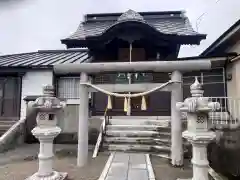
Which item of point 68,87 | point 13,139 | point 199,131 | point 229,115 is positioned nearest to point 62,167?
point 199,131

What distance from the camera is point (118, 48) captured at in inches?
510

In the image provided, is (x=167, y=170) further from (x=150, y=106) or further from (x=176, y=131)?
(x=150, y=106)

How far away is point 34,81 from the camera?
1366cm

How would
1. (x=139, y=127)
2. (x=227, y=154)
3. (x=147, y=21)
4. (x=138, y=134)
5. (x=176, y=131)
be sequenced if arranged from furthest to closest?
(x=147, y=21), (x=139, y=127), (x=138, y=134), (x=227, y=154), (x=176, y=131)

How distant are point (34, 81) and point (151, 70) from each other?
9.36 m

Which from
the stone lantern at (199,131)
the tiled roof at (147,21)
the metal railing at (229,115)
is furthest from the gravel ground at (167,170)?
the tiled roof at (147,21)

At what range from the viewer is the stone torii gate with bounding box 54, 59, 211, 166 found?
276 inches

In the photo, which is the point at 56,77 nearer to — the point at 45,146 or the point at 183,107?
the point at 45,146

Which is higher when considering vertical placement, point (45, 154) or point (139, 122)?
point (139, 122)

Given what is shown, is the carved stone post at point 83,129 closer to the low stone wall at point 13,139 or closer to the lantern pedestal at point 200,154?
the lantern pedestal at point 200,154

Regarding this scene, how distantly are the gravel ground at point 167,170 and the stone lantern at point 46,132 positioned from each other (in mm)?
2808

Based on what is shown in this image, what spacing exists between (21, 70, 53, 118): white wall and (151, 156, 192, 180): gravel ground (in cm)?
908

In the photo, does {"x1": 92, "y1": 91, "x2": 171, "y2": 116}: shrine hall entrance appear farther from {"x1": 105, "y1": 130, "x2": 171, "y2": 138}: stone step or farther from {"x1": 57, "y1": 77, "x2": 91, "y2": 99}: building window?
{"x1": 105, "y1": 130, "x2": 171, "y2": 138}: stone step

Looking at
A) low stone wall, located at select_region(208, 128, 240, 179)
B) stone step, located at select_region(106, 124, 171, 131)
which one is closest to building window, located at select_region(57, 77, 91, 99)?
stone step, located at select_region(106, 124, 171, 131)
